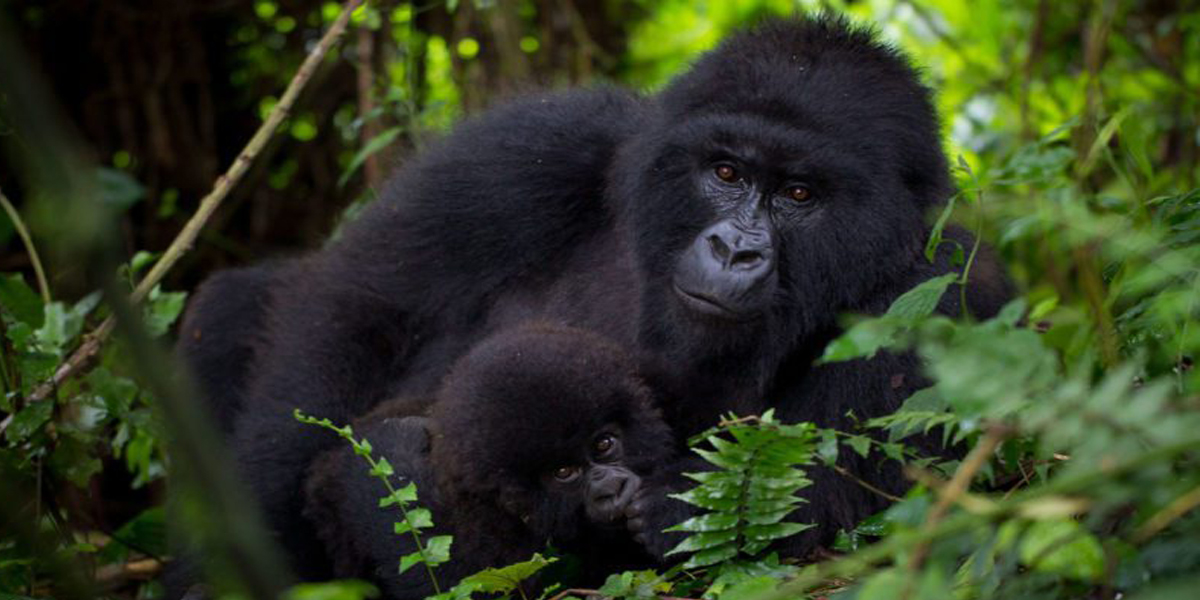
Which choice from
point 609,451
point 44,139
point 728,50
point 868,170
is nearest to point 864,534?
point 609,451

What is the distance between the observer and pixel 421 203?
12.6 feet

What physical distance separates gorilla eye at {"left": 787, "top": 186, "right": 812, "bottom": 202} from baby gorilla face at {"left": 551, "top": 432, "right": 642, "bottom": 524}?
69 centimetres

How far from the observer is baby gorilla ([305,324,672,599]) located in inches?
121

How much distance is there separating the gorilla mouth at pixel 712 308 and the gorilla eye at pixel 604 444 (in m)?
0.36

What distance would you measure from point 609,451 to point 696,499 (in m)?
0.65

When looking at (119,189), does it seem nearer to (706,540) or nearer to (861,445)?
(706,540)

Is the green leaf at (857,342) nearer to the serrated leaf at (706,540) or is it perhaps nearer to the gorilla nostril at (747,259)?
the serrated leaf at (706,540)

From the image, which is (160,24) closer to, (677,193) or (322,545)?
(322,545)

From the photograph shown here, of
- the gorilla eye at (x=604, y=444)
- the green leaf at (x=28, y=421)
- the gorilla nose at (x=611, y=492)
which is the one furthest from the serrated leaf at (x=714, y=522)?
the green leaf at (x=28, y=421)

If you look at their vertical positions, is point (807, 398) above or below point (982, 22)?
below

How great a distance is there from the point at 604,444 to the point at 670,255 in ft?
1.58

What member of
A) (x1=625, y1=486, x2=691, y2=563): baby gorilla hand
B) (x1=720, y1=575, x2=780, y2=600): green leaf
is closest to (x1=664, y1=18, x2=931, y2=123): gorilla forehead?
(x1=625, y1=486, x2=691, y2=563): baby gorilla hand

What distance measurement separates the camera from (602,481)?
304 centimetres

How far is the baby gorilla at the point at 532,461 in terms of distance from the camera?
307 centimetres
